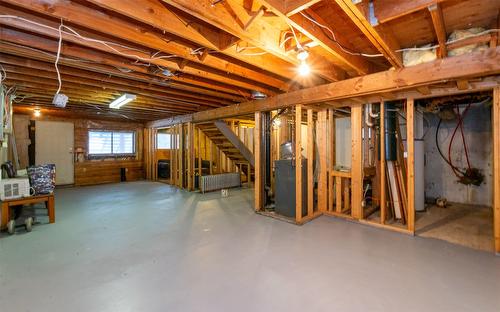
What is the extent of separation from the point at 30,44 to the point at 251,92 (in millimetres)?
2877

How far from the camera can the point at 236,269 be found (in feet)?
7.34

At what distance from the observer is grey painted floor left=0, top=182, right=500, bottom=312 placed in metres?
1.77

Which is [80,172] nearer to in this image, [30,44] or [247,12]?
[30,44]

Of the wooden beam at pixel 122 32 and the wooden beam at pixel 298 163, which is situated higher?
the wooden beam at pixel 122 32

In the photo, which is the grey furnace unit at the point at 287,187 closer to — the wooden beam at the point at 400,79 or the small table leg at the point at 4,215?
the wooden beam at the point at 400,79

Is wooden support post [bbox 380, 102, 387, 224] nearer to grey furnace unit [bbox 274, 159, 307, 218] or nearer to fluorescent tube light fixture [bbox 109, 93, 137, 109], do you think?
grey furnace unit [bbox 274, 159, 307, 218]

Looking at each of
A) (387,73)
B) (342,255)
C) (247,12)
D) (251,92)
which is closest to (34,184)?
(251,92)

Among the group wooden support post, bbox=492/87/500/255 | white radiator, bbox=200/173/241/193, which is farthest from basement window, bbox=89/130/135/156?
wooden support post, bbox=492/87/500/255

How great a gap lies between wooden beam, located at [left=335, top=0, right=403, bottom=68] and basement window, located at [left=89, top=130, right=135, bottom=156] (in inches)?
329

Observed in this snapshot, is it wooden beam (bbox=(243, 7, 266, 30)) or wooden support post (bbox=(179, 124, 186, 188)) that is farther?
wooden support post (bbox=(179, 124, 186, 188))

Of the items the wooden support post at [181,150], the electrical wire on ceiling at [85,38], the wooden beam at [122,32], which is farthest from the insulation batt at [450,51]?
the wooden support post at [181,150]

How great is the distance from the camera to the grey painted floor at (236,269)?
5.81 feet

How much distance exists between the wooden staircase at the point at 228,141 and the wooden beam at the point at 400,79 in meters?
1.88

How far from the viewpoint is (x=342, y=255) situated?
2.54 m
